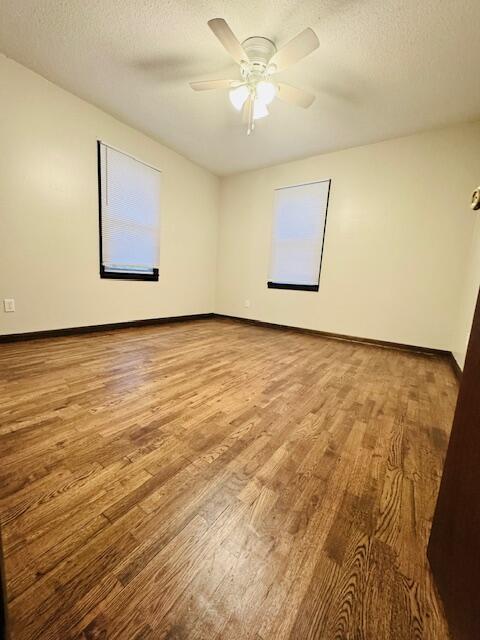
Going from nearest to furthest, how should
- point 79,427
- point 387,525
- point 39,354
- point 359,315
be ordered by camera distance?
point 387,525 < point 79,427 < point 39,354 < point 359,315

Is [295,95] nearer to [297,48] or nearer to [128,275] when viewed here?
[297,48]

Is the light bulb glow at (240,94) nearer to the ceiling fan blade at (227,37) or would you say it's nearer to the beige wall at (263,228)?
the ceiling fan blade at (227,37)

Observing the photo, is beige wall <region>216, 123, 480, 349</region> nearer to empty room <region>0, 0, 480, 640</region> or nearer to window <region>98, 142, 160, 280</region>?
empty room <region>0, 0, 480, 640</region>

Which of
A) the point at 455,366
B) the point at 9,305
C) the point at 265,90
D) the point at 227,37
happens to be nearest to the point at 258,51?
the point at 265,90

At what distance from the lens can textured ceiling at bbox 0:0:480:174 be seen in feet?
5.63

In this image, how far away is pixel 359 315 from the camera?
142 inches

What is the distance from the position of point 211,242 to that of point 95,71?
2752 millimetres

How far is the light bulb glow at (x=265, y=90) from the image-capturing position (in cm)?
204

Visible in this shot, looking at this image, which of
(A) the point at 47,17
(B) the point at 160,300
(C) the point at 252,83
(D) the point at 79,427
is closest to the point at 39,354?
(D) the point at 79,427

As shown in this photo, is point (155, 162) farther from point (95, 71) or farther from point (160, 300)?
point (160, 300)

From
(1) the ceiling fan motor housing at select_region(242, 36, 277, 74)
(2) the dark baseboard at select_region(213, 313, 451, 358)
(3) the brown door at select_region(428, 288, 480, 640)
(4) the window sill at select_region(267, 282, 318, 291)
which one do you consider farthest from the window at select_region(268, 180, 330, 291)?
(3) the brown door at select_region(428, 288, 480, 640)

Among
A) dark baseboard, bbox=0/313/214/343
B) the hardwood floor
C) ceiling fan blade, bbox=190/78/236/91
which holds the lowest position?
the hardwood floor

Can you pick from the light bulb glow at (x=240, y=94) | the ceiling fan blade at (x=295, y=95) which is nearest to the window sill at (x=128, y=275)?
the light bulb glow at (x=240, y=94)

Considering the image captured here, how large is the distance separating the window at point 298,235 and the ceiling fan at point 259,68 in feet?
5.67
